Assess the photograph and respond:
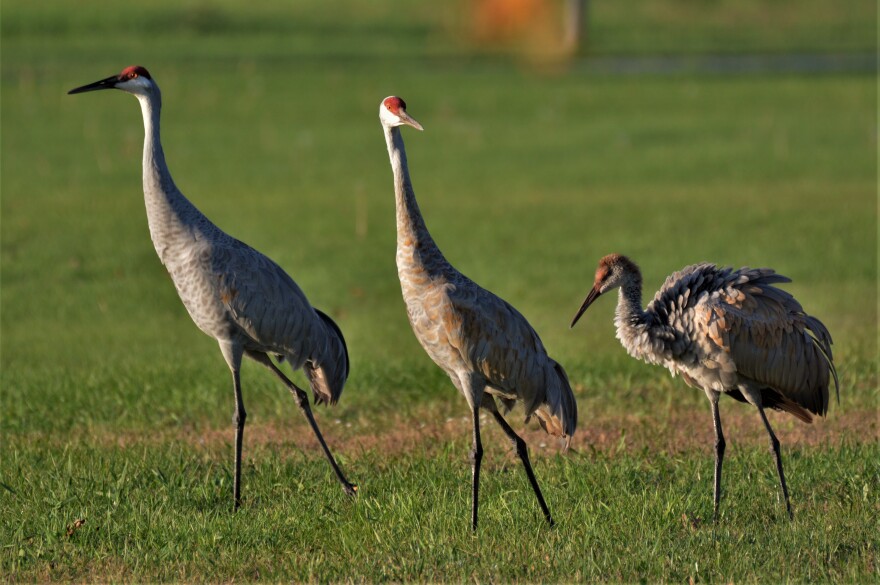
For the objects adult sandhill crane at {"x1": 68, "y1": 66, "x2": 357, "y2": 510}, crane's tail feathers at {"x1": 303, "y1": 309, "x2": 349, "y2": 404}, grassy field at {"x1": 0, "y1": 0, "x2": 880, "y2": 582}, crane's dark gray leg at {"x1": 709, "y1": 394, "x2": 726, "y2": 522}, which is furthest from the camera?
crane's tail feathers at {"x1": 303, "y1": 309, "x2": 349, "y2": 404}

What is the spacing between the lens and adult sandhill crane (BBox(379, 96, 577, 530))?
6.71 metres

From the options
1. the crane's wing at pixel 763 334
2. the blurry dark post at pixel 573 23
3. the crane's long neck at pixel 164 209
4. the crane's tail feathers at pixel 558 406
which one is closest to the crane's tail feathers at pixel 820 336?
the crane's wing at pixel 763 334

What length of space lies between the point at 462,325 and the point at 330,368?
5.20ft

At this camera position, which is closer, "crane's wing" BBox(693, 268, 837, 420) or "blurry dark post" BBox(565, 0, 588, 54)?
"crane's wing" BBox(693, 268, 837, 420)

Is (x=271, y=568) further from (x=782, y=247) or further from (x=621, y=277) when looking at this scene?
(x=782, y=247)

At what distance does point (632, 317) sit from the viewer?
7.22 meters

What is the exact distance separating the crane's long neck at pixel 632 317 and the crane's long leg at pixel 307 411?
5.51 ft

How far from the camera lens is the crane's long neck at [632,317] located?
7.18 metres

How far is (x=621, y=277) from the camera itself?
7.21 m

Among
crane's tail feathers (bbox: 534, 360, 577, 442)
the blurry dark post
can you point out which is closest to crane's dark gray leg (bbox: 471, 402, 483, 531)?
crane's tail feathers (bbox: 534, 360, 577, 442)

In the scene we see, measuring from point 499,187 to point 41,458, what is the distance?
12710 mm

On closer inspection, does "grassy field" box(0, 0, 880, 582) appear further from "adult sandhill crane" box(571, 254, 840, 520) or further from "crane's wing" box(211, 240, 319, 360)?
"crane's wing" box(211, 240, 319, 360)

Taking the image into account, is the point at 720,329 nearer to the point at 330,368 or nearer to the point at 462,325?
the point at 462,325

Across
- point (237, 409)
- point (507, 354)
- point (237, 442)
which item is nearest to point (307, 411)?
point (237, 409)
